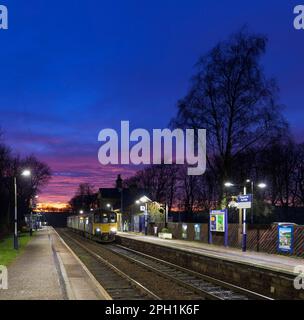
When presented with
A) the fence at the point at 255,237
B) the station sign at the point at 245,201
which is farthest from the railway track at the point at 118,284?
the fence at the point at 255,237

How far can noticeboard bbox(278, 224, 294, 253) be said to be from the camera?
2603 cm

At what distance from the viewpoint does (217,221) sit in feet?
119

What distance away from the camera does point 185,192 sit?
86.2m

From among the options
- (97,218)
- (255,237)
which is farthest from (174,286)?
(97,218)

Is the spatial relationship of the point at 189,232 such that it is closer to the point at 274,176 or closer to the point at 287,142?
the point at 287,142

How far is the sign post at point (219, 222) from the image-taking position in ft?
115

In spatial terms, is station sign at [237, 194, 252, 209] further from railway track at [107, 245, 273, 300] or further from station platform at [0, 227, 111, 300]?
station platform at [0, 227, 111, 300]

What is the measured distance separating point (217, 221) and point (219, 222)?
0.33 meters

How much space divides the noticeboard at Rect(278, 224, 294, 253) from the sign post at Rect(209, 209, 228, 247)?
786cm

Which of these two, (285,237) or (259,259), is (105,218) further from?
(259,259)

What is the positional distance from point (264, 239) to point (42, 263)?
13.0 m

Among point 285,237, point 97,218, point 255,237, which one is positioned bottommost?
point 255,237

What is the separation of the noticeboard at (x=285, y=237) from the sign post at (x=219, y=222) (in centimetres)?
786
